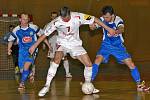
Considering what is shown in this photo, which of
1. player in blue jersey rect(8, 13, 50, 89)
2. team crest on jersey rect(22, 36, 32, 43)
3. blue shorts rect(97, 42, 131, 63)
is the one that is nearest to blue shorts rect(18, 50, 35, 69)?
player in blue jersey rect(8, 13, 50, 89)

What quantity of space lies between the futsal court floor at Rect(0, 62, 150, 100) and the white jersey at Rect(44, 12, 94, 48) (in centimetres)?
114

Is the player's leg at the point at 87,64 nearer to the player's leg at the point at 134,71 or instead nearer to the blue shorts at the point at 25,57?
the player's leg at the point at 134,71

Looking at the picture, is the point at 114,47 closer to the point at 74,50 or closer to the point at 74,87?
the point at 74,50

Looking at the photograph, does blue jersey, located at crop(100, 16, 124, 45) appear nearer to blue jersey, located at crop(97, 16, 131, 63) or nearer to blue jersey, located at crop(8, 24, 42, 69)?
blue jersey, located at crop(97, 16, 131, 63)

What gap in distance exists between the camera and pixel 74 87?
11586 mm

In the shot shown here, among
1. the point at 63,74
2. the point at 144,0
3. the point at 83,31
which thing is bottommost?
the point at 63,74

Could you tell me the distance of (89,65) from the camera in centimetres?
993

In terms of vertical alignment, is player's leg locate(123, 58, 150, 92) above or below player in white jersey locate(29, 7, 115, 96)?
below

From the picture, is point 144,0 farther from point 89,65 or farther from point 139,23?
point 89,65

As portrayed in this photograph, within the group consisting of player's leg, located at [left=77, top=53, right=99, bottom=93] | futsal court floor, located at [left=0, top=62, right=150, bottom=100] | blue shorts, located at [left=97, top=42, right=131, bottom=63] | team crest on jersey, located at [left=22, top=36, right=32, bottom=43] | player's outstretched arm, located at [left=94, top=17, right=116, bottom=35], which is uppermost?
player's outstretched arm, located at [left=94, top=17, right=116, bottom=35]

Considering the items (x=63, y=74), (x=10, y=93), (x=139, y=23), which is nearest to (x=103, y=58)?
(x=10, y=93)

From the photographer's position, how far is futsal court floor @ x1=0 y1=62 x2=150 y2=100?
959cm

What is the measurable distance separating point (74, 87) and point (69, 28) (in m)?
2.47

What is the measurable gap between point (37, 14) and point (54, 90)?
593cm
